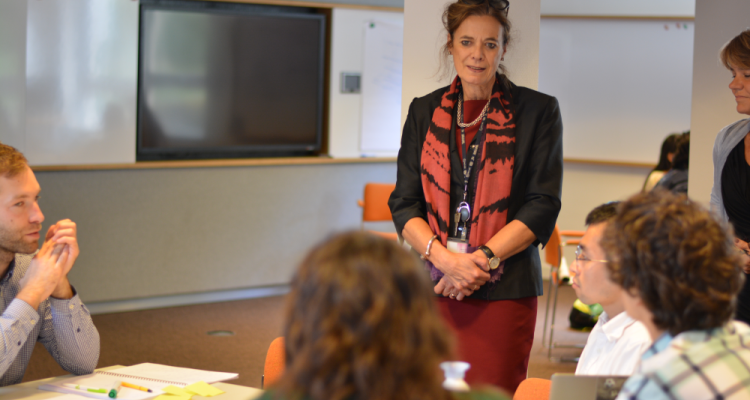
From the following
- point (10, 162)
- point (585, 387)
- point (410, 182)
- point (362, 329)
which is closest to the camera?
point (362, 329)

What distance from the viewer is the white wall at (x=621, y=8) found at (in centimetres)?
650

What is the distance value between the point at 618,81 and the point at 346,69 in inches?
95.5

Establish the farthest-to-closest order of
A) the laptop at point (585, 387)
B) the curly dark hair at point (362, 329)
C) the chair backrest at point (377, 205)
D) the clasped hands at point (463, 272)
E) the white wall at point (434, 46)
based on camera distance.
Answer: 1. the chair backrest at point (377, 205)
2. the white wall at point (434, 46)
3. the clasped hands at point (463, 272)
4. the laptop at point (585, 387)
5. the curly dark hair at point (362, 329)

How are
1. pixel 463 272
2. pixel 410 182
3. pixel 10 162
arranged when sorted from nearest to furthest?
pixel 10 162 → pixel 463 272 → pixel 410 182

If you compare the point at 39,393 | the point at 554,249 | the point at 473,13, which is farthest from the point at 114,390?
the point at 554,249

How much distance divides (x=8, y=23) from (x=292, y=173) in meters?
2.33

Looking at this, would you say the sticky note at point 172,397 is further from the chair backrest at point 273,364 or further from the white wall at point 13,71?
the white wall at point 13,71

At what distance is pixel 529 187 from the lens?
2400 millimetres

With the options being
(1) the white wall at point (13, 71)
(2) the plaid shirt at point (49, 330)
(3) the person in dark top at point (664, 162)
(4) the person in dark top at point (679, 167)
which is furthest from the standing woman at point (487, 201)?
(1) the white wall at point (13, 71)

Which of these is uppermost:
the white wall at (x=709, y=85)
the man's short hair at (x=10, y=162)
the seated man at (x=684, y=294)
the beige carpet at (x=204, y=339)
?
the white wall at (x=709, y=85)

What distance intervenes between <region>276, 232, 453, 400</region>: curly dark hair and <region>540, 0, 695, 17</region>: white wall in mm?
6359

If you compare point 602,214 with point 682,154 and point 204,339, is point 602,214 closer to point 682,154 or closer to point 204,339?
point 682,154

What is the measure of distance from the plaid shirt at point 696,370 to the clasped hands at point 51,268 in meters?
1.47

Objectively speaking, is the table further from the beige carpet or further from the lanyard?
the beige carpet
